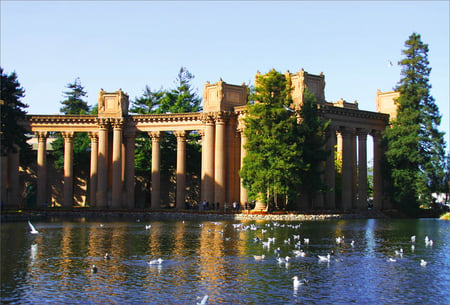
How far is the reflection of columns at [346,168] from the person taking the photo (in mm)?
68688

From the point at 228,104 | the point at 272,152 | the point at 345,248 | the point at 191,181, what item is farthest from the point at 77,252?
the point at 191,181

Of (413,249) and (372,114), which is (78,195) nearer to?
(372,114)

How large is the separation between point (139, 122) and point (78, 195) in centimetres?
2428

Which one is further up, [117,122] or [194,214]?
[117,122]

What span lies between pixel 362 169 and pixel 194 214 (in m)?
19.1

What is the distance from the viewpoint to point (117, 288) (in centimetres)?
1988

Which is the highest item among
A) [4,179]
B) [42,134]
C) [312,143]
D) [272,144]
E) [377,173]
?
[42,134]

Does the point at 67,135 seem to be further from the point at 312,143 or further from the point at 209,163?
the point at 312,143

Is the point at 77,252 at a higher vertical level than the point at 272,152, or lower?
lower

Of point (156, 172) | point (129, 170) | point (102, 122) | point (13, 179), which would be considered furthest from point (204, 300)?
point (13, 179)

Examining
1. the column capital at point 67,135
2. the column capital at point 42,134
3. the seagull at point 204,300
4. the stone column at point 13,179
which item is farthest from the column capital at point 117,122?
the seagull at point 204,300

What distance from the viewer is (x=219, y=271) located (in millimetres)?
22922

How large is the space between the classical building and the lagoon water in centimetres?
3237

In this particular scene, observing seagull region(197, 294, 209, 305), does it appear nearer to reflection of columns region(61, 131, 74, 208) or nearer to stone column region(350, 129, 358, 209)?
stone column region(350, 129, 358, 209)
